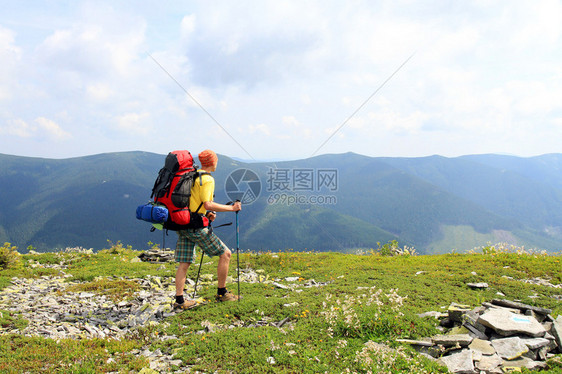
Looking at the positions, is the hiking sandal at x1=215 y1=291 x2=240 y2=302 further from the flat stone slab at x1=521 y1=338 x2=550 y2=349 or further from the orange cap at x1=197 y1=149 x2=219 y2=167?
the flat stone slab at x1=521 y1=338 x2=550 y2=349

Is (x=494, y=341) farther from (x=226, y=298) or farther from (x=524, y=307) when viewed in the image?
(x=226, y=298)

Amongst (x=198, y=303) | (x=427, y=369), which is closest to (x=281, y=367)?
(x=427, y=369)

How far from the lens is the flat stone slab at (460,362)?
5.48 m

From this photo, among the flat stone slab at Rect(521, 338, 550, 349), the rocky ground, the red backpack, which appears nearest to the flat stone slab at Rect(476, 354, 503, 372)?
the flat stone slab at Rect(521, 338, 550, 349)

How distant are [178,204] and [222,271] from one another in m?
2.38

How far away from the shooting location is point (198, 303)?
939cm

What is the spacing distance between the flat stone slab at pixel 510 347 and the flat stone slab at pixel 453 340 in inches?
18.9

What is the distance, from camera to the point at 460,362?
570 cm

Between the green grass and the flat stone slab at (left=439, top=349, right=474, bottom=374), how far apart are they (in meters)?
0.24

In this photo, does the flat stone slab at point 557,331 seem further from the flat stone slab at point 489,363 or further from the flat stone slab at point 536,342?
the flat stone slab at point 489,363

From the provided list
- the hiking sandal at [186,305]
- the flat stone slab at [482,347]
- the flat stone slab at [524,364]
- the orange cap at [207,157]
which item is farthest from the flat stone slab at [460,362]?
the orange cap at [207,157]

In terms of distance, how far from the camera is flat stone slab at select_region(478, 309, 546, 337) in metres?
6.51

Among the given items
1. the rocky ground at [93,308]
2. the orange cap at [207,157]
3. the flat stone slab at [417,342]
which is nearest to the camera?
the flat stone slab at [417,342]

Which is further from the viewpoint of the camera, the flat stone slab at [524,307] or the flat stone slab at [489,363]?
the flat stone slab at [524,307]
